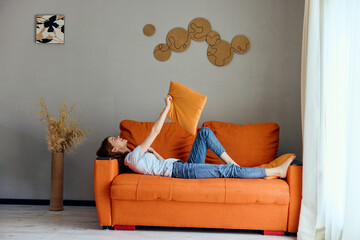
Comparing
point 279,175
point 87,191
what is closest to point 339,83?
point 279,175

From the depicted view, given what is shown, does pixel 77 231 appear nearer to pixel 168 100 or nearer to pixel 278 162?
pixel 168 100

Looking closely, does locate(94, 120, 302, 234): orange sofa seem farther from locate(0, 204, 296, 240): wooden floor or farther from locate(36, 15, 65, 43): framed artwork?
locate(36, 15, 65, 43): framed artwork

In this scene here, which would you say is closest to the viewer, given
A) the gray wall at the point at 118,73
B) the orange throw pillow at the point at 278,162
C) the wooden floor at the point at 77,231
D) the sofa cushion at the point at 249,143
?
the wooden floor at the point at 77,231

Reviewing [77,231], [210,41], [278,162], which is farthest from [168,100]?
[77,231]

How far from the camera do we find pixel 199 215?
3246 mm

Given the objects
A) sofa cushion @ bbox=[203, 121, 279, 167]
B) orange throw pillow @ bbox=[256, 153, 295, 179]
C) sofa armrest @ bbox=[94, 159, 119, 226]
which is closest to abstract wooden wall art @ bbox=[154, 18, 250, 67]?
sofa cushion @ bbox=[203, 121, 279, 167]

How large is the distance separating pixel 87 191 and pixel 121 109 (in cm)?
104

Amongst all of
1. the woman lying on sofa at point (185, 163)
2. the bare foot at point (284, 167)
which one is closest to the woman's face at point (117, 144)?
the woman lying on sofa at point (185, 163)

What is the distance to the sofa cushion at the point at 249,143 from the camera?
12.5 ft

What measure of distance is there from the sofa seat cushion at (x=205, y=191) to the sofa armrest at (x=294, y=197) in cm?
6

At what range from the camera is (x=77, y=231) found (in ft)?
10.7

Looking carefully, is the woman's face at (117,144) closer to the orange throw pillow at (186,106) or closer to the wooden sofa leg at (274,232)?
the orange throw pillow at (186,106)

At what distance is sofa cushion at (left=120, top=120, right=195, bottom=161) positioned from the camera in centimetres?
389

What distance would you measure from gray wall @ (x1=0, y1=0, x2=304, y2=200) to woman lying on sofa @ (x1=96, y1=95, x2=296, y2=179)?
0.83 m
